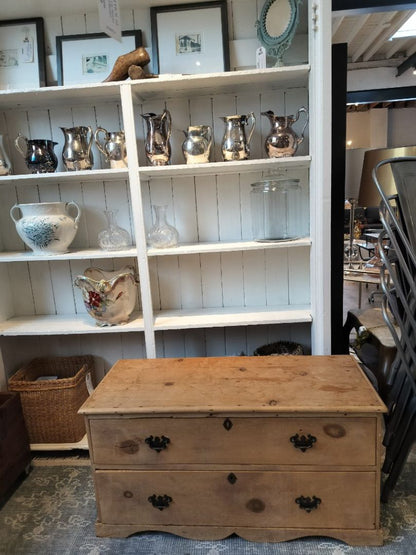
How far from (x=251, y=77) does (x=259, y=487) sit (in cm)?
157

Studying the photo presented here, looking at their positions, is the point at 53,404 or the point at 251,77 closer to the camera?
the point at 251,77

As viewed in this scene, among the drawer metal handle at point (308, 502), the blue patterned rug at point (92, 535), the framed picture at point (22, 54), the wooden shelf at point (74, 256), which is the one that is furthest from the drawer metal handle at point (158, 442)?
the framed picture at point (22, 54)

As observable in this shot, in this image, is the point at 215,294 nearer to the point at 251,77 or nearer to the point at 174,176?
the point at 174,176

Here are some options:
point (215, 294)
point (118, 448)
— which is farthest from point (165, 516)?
point (215, 294)

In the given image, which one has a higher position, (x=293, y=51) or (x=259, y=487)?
(x=293, y=51)

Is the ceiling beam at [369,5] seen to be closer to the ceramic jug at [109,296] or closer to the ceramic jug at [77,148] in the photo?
the ceramic jug at [77,148]

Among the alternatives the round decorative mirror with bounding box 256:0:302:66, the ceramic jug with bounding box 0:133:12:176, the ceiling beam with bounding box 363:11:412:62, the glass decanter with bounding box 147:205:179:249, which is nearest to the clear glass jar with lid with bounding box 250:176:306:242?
the glass decanter with bounding box 147:205:179:249

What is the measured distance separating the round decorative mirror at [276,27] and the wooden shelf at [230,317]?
1114 millimetres

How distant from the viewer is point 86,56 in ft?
5.94

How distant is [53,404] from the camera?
182 cm

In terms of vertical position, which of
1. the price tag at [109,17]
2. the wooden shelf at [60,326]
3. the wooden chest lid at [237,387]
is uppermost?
the price tag at [109,17]

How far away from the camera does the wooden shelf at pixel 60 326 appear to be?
5.88ft

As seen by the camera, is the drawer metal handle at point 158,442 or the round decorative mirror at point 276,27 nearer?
the drawer metal handle at point 158,442

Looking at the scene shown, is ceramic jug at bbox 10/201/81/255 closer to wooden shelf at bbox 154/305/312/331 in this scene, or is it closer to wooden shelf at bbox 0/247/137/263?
wooden shelf at bbox 0/247/137/263
